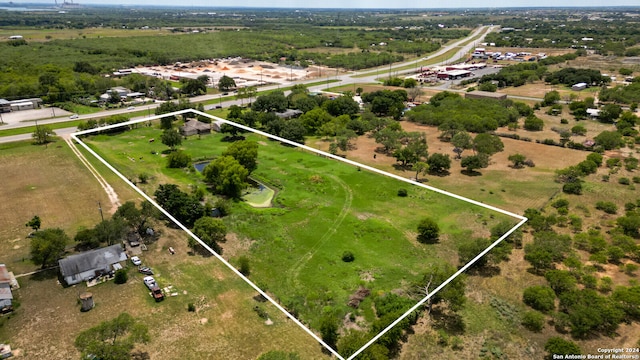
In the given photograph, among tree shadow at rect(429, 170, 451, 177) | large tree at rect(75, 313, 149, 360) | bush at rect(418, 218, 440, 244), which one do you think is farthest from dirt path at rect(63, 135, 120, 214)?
tree shadow at rect(429, 170, 451, 177)

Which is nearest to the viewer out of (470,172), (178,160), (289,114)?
(178,160)

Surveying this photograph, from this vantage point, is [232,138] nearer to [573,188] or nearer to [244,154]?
[244,154]

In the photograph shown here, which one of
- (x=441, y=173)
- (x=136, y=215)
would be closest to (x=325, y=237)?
(x=136, y=215)

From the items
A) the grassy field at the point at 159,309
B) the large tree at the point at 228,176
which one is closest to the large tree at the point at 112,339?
the grassy field at the point at 159,309

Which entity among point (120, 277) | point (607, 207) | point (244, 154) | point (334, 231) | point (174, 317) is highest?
point (244, 154)

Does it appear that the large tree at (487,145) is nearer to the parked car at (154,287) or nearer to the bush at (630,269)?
the bush at (630,269)

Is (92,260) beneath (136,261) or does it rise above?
above

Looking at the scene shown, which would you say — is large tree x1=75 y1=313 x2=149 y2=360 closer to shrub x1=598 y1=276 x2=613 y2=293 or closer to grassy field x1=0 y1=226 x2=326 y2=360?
grassy field x1=0 y1=226 x2=326 y2=360
